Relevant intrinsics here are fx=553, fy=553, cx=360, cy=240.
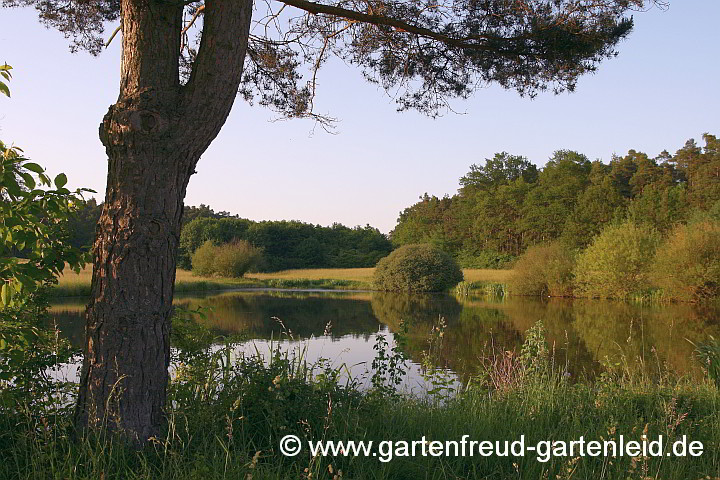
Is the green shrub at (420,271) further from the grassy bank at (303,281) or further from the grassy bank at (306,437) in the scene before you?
the grassy bank at (306,437)

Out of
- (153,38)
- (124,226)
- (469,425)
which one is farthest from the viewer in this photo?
(469,425)

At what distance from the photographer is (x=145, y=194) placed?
9.30ft

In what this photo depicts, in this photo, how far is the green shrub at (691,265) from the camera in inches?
792

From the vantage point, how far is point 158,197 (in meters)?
2.86

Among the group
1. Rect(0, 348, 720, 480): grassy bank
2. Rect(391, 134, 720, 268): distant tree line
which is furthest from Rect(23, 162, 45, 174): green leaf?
Rect(391, 134, 720, 268): distant tree line

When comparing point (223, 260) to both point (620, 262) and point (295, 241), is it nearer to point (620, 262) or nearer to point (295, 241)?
point (295, 241)

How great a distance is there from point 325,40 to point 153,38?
7.54 ft

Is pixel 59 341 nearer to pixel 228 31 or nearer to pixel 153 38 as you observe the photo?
pixel 153 38

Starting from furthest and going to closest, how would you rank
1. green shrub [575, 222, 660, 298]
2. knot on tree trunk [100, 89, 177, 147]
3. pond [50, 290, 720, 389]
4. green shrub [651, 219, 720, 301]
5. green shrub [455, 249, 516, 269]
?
green shrub [455, 249, 516, 269] → green shrub [575, 222, 660, 298] → green shrub [651, 219, 720, 301] → pond [50, 290, 720, 389] → knot on tree trunk [100, 89, 177, 147]

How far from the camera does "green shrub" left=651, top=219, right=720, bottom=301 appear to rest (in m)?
20.1

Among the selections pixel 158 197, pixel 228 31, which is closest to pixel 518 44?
pixel 228 31

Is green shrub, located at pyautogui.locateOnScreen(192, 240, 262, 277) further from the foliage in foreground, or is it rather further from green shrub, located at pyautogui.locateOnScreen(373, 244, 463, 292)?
the foliage in foreground

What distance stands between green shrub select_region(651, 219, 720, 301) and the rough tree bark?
70.3ft

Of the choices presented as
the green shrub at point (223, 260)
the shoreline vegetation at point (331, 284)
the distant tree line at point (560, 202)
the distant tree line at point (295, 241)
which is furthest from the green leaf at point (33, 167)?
the distant tree line at point (295, 241)
